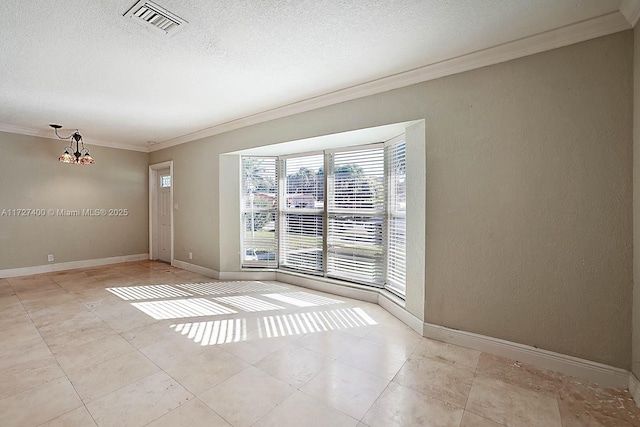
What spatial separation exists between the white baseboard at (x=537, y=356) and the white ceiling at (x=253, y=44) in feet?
7.71

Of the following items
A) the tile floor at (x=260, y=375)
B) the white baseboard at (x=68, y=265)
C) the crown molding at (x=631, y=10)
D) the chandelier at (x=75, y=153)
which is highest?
the crown molding at (x=631, y=10)

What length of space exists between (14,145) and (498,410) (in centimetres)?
735

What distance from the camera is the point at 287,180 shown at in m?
4.62

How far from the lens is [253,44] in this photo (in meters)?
2.32

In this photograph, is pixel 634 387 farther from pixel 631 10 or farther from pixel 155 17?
pixel 155 17

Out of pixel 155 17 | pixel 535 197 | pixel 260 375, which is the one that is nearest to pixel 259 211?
pixel 260 375

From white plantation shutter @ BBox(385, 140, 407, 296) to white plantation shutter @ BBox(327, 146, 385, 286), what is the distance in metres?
0.11

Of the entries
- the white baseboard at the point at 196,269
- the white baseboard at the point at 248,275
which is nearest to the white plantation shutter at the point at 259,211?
the white baseboard at the point at 248,275

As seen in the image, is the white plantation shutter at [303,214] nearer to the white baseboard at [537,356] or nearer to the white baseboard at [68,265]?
the white baseboard at [537,356]

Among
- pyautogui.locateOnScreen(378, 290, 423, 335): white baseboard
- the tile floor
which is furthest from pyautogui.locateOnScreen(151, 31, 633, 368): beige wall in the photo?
the tile floor

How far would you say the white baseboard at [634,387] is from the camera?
1827 mm

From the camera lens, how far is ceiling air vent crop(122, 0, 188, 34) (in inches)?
73.6

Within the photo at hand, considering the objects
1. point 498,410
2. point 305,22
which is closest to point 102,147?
point 305,22

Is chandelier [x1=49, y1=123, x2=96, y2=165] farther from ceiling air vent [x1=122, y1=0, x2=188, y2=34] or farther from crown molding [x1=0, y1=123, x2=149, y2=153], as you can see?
ceiling air vent [x1=122, y1=0, x2=188, y2=34]
